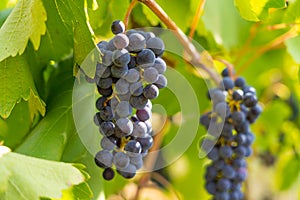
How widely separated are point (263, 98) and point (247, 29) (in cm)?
53

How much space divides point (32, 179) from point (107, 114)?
154 millimetres

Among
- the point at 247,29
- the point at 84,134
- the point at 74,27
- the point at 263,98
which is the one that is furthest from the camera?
the point at 263,98

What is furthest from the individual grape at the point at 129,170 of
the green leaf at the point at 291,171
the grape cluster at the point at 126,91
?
the green leaf at the point at 291,171

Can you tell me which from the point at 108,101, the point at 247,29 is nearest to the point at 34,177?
the point at 108,101

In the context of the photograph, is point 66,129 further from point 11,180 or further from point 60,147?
point 11,180

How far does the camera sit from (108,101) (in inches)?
33.3

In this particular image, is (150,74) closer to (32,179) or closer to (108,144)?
(108,144)

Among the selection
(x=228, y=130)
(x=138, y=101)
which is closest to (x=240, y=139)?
(x=228, y=130)

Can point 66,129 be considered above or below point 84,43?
below

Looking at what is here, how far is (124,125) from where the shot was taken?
822 millimetres

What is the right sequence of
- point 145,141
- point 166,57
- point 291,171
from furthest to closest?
1. point 291,171
2. point 166,57
3. point 145,141

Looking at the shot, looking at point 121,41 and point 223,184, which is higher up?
point 121,41

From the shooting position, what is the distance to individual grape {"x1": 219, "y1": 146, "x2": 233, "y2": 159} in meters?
1.14

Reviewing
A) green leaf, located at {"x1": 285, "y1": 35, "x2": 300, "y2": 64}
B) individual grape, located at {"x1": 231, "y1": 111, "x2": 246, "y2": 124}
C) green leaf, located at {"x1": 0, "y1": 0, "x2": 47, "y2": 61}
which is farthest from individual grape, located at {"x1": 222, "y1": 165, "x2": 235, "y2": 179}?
green leaf, located at {"x1": 0, "y1": 0, "x2": 47, "y2": 61}
